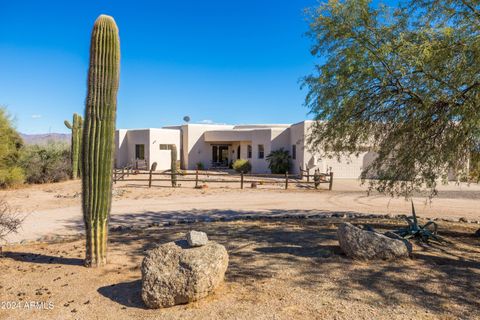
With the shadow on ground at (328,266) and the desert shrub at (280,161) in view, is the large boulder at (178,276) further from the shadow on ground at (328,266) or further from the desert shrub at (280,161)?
the desert shrub at (280,161)

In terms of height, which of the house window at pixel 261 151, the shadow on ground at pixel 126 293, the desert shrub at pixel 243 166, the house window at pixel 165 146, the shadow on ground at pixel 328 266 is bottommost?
Answer: the shadow on ground at pixel 126 293

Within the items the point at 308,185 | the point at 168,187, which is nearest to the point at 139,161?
the point at 168,187

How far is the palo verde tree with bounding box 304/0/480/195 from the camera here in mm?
5637

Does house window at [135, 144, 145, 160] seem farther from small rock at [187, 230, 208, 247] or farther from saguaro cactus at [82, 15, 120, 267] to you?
small rock at [187, 230, 208, 247]

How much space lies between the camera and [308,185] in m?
20.1

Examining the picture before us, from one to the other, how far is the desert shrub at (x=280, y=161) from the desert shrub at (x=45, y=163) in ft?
43.6

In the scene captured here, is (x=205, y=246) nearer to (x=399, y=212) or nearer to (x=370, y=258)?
(x=370, y=258)

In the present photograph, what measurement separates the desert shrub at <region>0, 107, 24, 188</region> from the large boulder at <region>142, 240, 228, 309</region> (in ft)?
54.0

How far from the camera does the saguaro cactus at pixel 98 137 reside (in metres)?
5.59

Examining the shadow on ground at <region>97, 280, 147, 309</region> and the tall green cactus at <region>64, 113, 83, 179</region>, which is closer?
the shadow on ground at <region>97, 280, 147, 309</region>

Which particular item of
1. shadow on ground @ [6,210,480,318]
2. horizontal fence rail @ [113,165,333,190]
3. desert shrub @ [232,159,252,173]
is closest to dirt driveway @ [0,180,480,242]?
horizontal fence rail @ [113,165,333,190]

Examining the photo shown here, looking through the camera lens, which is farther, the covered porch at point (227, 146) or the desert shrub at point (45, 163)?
the covered porch at point (227, 146)

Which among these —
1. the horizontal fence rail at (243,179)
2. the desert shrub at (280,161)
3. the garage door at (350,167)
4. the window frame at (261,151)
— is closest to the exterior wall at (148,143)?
the horizontal fence rail at (243,179)

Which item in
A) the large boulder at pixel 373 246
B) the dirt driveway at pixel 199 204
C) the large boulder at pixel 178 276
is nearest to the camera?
the large boulder at pixel 178 276
